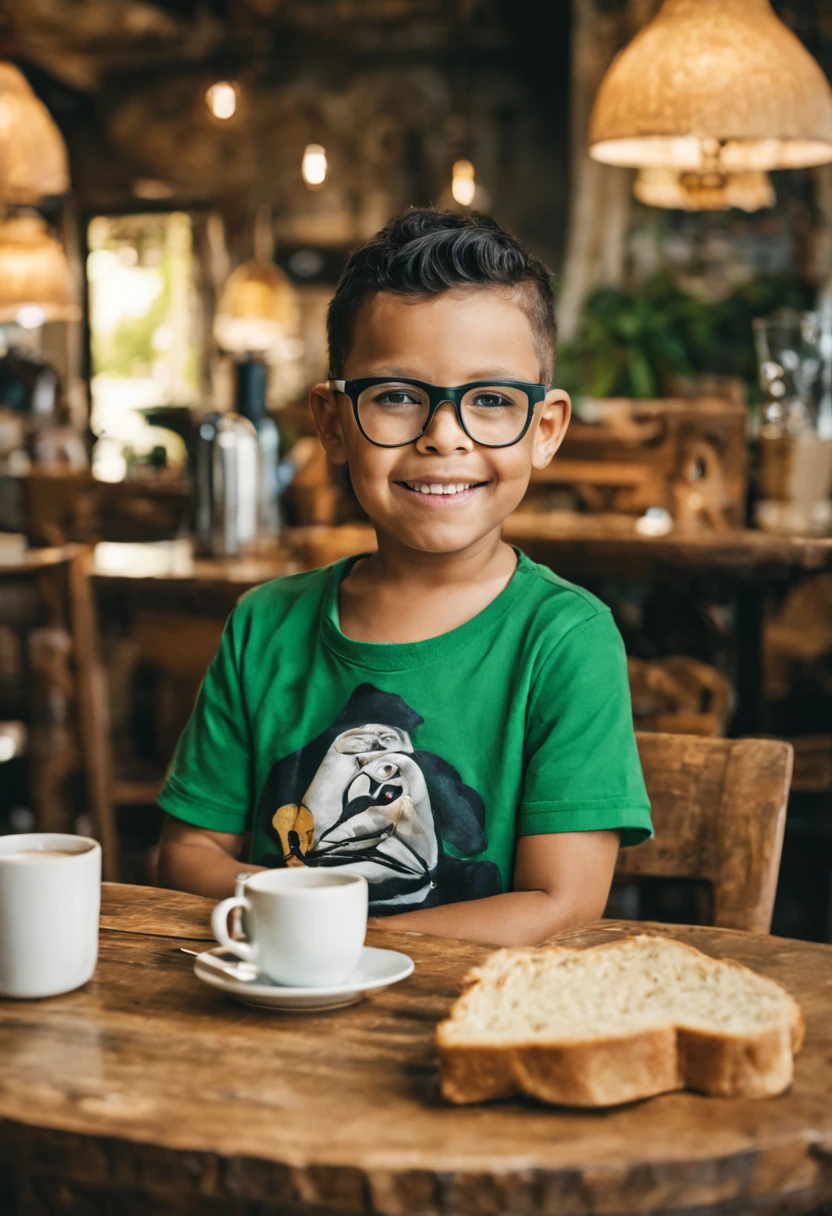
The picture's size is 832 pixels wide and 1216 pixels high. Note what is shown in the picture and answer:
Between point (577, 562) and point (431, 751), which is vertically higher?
point (577, 562)

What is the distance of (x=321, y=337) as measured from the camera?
366 inches

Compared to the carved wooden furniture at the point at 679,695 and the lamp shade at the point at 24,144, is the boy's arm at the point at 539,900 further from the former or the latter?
the lamp shade at the point at 24,144

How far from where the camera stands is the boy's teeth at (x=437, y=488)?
141 centimetres

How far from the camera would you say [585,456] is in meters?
3.91

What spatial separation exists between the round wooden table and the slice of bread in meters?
0.01

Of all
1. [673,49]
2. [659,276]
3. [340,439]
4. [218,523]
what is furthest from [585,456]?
[659,276]

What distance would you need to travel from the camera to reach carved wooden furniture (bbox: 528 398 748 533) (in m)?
3.39

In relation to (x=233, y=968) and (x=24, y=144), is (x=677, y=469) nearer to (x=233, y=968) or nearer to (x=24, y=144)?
(x=24, y=144)

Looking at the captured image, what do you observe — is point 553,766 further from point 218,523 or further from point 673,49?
point 218,523

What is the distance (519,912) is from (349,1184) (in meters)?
0.55

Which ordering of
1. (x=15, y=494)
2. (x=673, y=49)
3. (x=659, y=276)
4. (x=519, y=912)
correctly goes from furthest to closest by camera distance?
(x=659, y=276), (x=15, y=494), (x=673, y=49), (x=519, y=912)

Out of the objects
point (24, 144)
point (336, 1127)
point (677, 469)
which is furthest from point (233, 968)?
point (24, 144)

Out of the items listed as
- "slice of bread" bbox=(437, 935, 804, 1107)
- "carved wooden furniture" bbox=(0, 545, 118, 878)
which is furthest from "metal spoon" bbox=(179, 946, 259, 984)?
"carved wooden furniture" bbox=(0, 545, 118, 878)

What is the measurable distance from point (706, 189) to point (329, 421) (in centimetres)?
175
